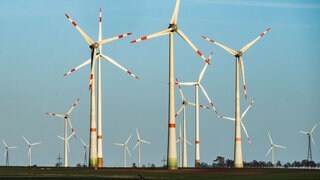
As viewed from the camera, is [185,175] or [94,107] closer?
[185,175]

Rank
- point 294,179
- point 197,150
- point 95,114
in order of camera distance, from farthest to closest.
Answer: point 197,150, point 95,114, point 294,179

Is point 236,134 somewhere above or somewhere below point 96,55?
below

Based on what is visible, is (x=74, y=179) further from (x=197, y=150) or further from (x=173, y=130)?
(x=197, y=150)

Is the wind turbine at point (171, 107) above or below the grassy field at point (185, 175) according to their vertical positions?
above

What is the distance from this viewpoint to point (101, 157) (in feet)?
413

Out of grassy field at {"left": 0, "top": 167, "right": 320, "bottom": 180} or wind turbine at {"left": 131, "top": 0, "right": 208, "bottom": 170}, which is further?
wind turbine at {"left": 131, "top": 0, "right": 208, "bottom": 170}

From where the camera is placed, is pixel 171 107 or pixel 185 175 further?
pixel 171 107

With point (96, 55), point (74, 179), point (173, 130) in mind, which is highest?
point (96, 55)

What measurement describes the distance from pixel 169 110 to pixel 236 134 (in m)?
29.8

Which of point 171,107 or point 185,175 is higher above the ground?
point 171,107

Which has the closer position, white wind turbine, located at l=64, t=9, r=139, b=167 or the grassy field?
the grassy field

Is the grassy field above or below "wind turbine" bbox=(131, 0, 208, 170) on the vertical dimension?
below

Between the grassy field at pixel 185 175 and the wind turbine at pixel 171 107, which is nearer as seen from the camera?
the grassy field at pixel 185 175

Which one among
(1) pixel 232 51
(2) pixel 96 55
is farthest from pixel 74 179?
(1) pixel 232 51
